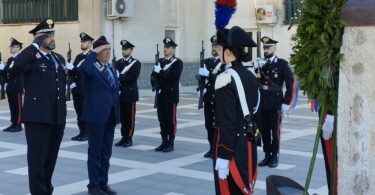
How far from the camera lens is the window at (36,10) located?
2014 cm

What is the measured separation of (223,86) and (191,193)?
8.53ft

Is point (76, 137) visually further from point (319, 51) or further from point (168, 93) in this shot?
point (319, 51)

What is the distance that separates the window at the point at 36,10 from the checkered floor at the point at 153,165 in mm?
7546

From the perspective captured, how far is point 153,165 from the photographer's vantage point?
8.81 m

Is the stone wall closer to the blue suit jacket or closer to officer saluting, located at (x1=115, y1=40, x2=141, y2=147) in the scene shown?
the blue suit jacket

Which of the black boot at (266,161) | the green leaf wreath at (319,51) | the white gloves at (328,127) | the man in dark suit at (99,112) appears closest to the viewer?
the green leaf wreath at (319,51)

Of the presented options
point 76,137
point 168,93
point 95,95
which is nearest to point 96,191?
point 95,95

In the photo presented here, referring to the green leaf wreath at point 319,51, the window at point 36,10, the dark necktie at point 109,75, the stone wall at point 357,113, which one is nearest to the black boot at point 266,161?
the dark necktie at point 109,75

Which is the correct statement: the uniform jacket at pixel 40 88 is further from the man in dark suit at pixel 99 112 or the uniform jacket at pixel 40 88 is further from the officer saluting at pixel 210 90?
the officer saluting at pixel 210 90

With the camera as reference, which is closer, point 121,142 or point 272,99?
point 272,99

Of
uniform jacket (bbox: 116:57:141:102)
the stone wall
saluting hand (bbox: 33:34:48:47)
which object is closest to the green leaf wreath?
the stone wall

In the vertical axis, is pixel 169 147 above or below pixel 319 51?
below

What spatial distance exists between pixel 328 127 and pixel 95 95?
3.26 meters

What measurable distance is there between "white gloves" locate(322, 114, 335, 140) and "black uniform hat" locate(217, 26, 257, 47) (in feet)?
2.92
